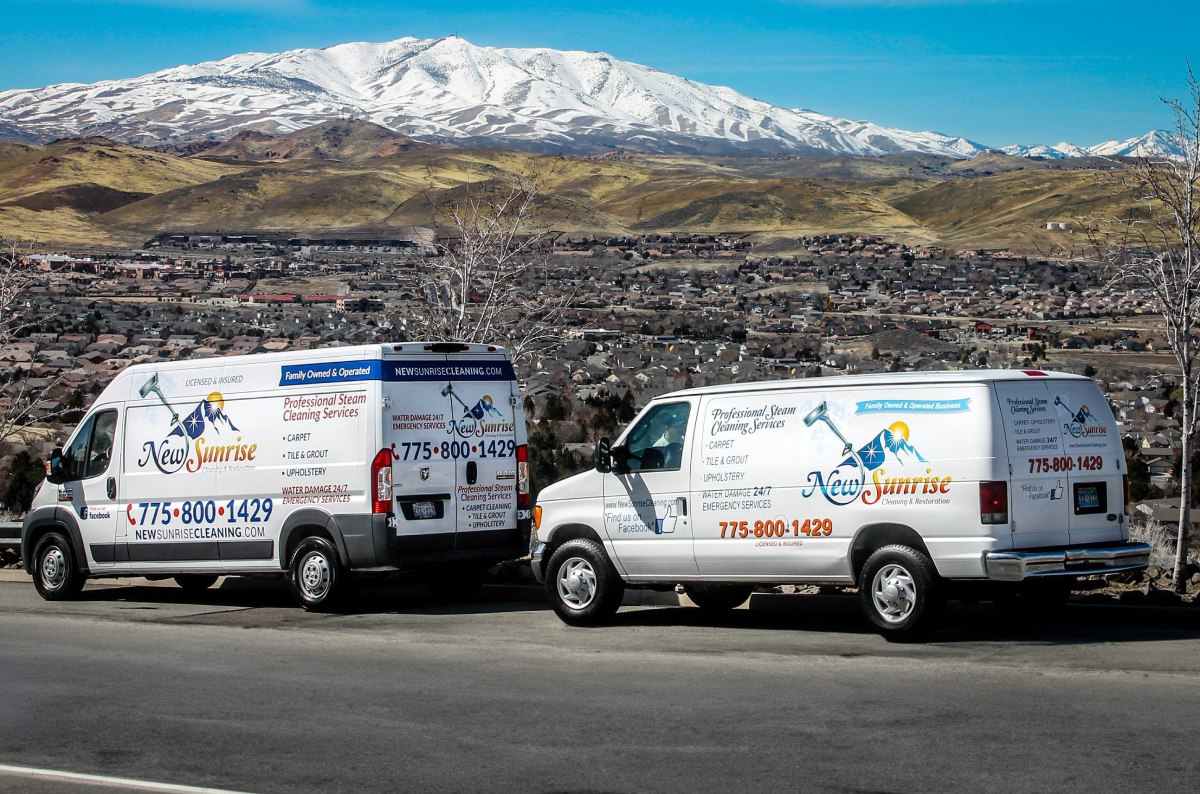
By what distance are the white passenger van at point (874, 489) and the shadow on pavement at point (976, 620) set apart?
18.7 inches

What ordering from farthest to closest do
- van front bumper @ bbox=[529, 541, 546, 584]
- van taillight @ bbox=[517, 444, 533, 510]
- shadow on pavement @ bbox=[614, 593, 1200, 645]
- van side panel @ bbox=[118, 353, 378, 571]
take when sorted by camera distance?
van taillight @ bbox=[517, 444, 533, 510] < van side panel @ bbox=[118, 353, 378, 571] < van front bumper @ bbox=[529, 541, 546, 584] < shadow on pavement @ bbox=[614, 593, 1200, 645]

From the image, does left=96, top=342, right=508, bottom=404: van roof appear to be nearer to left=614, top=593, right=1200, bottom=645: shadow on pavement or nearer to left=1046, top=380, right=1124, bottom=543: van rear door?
left=614, top=593, right=1200, bottom=645: shadow on pavement

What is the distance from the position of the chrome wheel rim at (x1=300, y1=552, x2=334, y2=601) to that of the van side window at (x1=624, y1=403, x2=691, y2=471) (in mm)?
3173

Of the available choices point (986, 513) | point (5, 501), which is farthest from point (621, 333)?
point (986, 513)

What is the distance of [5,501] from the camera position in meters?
30.6

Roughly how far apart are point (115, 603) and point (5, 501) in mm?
15876

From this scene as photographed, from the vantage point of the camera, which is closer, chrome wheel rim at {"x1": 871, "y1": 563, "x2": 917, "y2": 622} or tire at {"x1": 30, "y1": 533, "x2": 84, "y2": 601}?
chrome wheel rim at {"x1": 871, "y1": 563, "x2": 917, "y2": 622}

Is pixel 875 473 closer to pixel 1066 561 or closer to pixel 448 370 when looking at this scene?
pixel 1066 561

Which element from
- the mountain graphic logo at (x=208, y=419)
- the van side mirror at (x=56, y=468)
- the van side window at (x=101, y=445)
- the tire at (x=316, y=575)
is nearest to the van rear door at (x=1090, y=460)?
the tire at (x=316, y=575)

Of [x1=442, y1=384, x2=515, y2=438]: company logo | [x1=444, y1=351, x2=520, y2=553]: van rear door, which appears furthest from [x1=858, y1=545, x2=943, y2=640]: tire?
[x1=442, y1=384, x2=515, y2=438]: company logo

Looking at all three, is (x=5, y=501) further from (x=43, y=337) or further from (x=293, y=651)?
(x=43, y=337)

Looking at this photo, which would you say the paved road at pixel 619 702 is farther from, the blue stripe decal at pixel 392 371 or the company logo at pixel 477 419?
the blue stripe decal at pixel 392 371

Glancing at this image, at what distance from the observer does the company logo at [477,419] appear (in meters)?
14.4

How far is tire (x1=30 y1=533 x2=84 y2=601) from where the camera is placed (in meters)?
16.2
